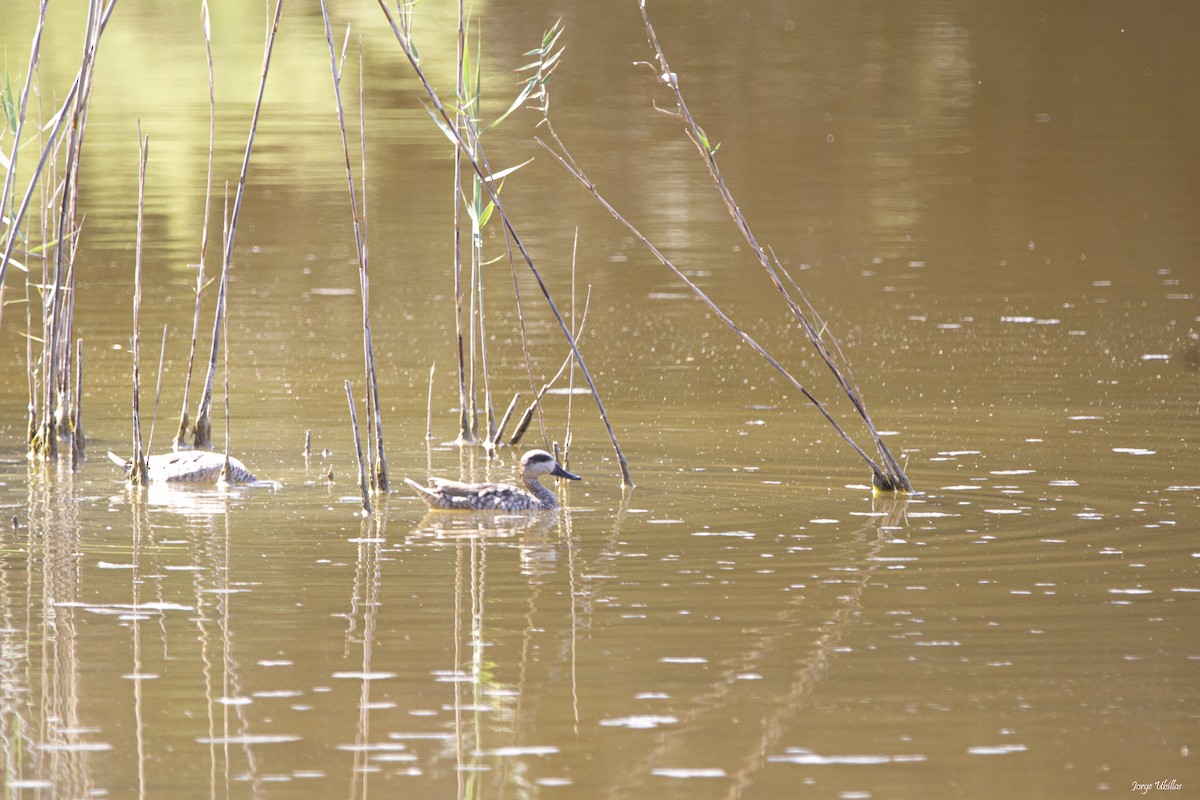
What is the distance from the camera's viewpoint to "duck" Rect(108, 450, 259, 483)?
945 centimetres

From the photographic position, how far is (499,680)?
6.03m

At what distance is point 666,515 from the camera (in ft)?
28.4

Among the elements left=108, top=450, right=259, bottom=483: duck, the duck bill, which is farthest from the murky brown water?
left=108, top=450, right=259, bottom=483: duck

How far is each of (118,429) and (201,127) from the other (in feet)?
47.7

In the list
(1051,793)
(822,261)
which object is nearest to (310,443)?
(1051,793)

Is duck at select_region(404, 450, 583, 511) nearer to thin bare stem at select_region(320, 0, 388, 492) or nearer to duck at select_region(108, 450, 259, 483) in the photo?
thin bare stem at select_region(320, 0, 388, 492)

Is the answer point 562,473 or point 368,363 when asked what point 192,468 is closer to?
point 368,363

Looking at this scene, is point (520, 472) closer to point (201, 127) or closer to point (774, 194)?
point (774, 194)

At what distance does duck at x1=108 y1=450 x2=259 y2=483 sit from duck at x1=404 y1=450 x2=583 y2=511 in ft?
2.86

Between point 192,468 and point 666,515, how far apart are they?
2320mm

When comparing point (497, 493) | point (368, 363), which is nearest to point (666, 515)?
point (497, 493)

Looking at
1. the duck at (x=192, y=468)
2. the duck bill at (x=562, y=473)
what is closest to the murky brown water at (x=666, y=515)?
the duck bill at (x=562, y=473)

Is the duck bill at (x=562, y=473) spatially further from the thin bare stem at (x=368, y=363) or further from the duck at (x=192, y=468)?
the duck at (x=192, y=468)

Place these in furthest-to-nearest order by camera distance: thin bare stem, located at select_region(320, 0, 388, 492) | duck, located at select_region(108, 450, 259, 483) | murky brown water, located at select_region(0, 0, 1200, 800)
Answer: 1. duck, located at select_region(108, 450, 259, 483)
2. thin bare stem, located at select_region(320, 0, 388, 492)
3. murky brown water, located at select_region(0, 0, 1200, 800)
